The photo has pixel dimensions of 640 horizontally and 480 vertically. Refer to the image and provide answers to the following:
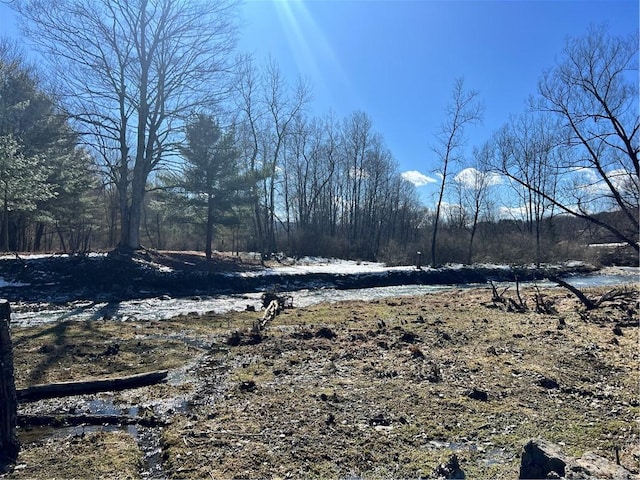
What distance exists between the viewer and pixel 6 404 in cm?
409

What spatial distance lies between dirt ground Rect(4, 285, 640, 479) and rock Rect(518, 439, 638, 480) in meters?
0.46

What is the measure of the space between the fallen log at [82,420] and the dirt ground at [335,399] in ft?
0.38

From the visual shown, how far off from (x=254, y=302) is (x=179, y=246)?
115 feet

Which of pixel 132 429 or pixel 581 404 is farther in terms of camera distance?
pixel 581 404

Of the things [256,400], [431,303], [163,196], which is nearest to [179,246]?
[163,196]

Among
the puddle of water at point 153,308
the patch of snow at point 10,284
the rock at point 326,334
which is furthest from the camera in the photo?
the patch of snow at point 10,284

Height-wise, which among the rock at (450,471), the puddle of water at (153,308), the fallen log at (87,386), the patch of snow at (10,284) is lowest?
the puddle of water at (153,308)

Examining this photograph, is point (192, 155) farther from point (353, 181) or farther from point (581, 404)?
point (353, 181)

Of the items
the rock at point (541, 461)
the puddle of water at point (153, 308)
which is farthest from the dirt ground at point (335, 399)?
the puddle of water at point (153, 308)

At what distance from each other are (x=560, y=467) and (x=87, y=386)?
5.91 meters

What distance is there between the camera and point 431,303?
1612 centimetres

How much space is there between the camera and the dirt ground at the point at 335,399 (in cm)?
408

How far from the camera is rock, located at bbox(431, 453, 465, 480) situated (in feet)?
12.2

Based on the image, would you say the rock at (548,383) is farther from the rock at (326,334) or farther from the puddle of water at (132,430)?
the puddle of water at (132,430)
